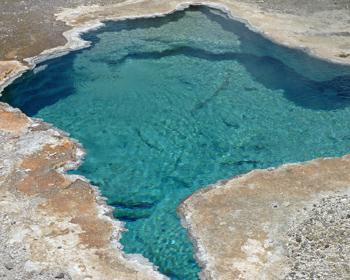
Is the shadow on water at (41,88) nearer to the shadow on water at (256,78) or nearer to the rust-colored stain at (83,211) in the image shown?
the shadow on water at (256,78)

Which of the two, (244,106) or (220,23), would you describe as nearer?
(244,106)

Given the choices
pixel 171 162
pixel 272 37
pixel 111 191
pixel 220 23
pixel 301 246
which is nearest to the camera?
pixel 301 246

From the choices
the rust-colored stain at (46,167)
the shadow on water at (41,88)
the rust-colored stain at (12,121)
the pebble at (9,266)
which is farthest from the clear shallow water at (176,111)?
the pebble at (9,266)

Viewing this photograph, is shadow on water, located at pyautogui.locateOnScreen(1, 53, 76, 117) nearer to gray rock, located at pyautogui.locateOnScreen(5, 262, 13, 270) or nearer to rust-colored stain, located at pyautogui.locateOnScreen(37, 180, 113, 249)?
rust-colored stain, located at pyautogui.locateOnScreen(37, 180, 113, 249)

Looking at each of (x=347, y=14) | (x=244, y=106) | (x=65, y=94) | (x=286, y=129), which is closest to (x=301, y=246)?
(x=286, y=129)

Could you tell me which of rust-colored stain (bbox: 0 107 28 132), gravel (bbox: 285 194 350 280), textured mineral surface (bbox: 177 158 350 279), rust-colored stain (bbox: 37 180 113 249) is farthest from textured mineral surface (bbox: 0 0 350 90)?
gravel (bbox: 285 194 350 280)

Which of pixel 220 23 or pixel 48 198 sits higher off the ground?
pixel 220 23

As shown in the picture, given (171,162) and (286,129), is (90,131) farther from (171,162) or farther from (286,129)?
(286,129)
